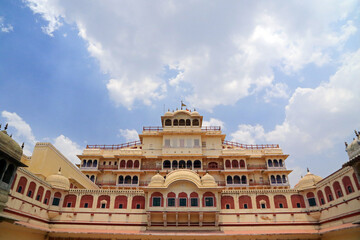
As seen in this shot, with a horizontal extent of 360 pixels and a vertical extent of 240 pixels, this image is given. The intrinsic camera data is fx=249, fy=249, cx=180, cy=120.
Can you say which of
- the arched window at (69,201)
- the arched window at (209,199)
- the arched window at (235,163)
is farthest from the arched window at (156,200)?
the arched window at (235,163)

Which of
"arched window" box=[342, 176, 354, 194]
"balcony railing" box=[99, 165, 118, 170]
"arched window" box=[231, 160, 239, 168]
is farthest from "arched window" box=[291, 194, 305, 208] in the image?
"balcony railing" box=[99, 165, 118, 170]

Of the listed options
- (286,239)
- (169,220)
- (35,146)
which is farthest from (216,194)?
(35,146)

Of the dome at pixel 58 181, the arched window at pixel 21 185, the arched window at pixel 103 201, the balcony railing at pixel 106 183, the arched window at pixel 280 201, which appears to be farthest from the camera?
the balcony railing at pixel 106 183

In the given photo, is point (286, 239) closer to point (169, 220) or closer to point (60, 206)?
point (169, 220)

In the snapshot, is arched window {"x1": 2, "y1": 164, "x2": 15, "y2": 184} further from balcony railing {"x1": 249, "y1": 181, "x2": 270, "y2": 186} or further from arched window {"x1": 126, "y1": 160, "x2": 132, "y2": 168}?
balcony railing {"x1": 249, "y1": 181, "x2": 270, "y2": 186}

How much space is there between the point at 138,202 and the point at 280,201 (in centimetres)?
1724

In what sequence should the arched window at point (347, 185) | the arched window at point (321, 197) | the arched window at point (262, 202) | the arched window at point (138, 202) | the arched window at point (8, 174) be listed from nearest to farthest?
the arched window at point (8, 174) → the arched window at point (347, 185) → the arched window at point (321, 197) → the arched window at point (262, 202) → the arched window at point (138, 202)

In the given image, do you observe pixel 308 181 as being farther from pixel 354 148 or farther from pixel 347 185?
pixel 354 148

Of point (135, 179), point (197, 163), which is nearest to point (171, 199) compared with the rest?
point (197, 163)

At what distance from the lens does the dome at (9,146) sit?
1683 centimetres

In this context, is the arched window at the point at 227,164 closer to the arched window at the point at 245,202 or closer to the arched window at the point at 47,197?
the arched window at the point at 245,202

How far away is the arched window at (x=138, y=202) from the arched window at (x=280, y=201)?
52.8ft

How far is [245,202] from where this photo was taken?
99.7 feet

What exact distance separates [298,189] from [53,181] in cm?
2926
